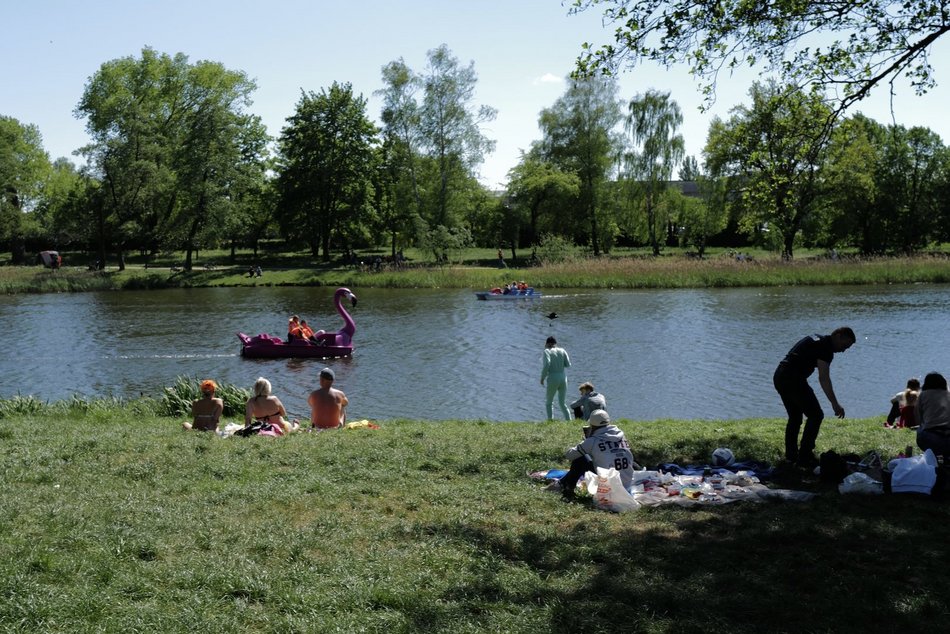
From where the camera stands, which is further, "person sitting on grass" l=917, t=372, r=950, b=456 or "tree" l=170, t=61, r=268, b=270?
"tree" l=170, t=61, r=268, b=270

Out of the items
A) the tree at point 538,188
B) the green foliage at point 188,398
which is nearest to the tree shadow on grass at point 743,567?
the green foliage at point 188,398

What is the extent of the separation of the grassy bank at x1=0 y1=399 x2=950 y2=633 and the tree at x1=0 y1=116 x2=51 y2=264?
62.4m

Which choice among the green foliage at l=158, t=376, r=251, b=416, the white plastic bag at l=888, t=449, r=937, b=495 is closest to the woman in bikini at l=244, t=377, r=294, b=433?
the green foliage at l=158, t=376, r=251, b=416

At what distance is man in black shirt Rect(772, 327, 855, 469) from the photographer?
930cm

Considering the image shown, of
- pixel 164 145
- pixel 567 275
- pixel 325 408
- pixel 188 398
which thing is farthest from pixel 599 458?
pixel 164 145

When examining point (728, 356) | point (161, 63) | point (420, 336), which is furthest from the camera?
point (161, 63)

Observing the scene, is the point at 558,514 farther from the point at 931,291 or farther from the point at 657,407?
Answer: the point at 931,291

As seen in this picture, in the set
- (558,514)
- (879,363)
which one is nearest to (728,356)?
(879,363)

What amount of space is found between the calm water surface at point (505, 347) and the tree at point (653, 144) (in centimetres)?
2327

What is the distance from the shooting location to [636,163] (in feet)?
214

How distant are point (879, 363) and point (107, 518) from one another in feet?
66.3

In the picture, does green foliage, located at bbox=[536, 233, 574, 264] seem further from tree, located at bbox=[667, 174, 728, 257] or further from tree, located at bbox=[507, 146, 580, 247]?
tree, located at bbox=[667, 174, 728, 257]

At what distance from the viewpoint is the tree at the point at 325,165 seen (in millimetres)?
60812

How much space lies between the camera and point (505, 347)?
26781 millimetres
